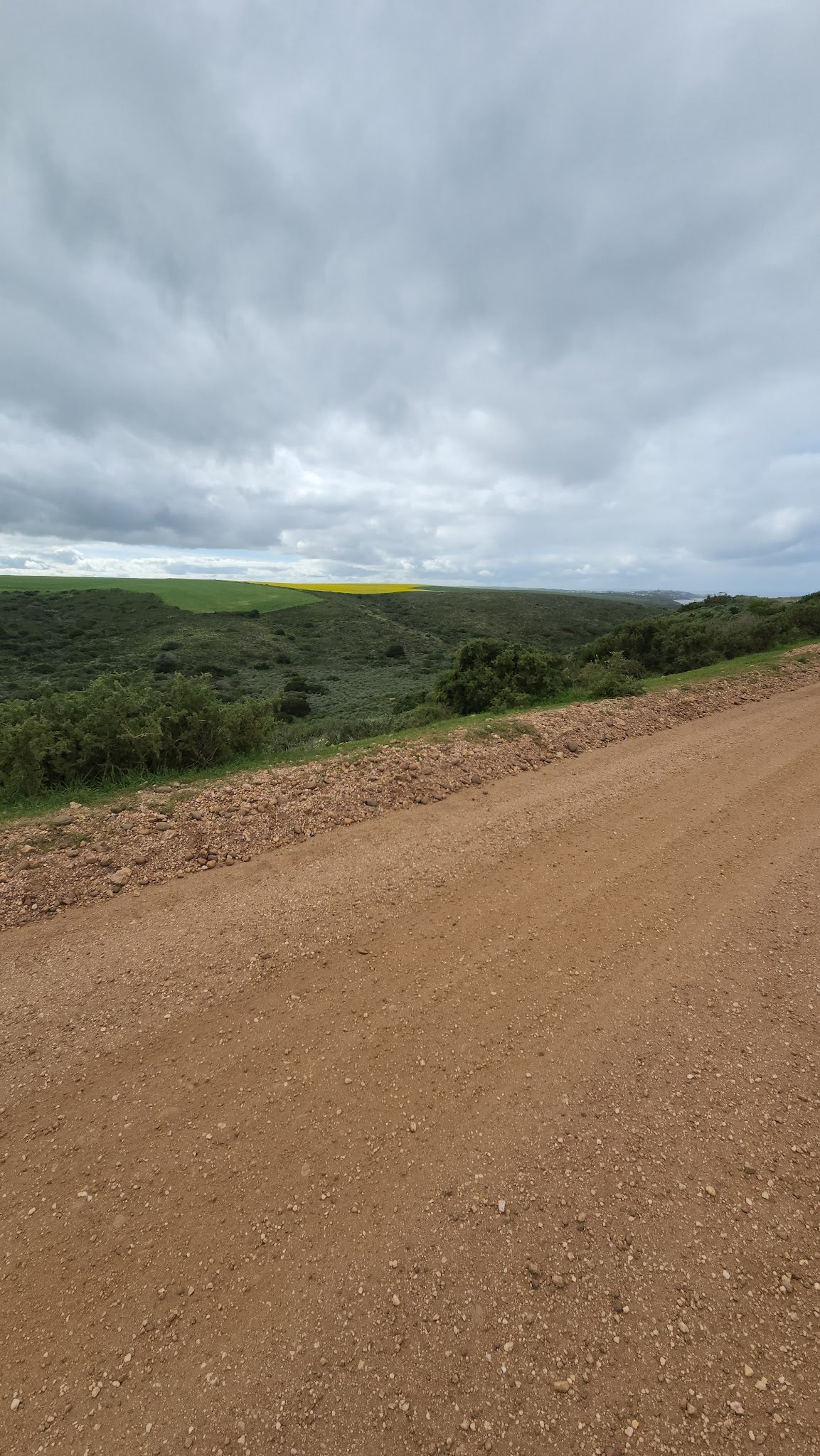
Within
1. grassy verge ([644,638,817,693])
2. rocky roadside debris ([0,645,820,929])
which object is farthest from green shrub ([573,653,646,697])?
rocky roadside debris ([0,645,820,929])

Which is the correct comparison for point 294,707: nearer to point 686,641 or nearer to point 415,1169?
point 686,641

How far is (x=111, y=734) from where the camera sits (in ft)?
26.3

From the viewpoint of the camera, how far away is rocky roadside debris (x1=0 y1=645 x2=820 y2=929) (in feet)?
17.8

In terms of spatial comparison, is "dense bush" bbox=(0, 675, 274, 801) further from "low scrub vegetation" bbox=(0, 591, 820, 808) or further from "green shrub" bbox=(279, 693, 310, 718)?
"green shrub" bbox=(279, 693, 310, 718)

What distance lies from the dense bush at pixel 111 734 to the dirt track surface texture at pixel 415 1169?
3.30m

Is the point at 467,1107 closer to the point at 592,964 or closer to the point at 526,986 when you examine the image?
the point at 526,986

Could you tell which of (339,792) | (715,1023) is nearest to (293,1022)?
(715,1023)

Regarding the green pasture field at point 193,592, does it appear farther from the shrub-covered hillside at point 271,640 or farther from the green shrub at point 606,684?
the green shrub at point 606,684

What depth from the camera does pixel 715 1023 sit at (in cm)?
374

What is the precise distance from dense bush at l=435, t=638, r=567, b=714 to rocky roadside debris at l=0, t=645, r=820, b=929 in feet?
9.58

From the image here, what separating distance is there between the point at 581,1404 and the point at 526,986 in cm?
212

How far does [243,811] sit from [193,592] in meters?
73.7

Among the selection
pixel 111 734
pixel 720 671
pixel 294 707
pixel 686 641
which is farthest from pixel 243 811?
pixel 686 641

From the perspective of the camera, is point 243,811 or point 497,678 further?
point 497,678
